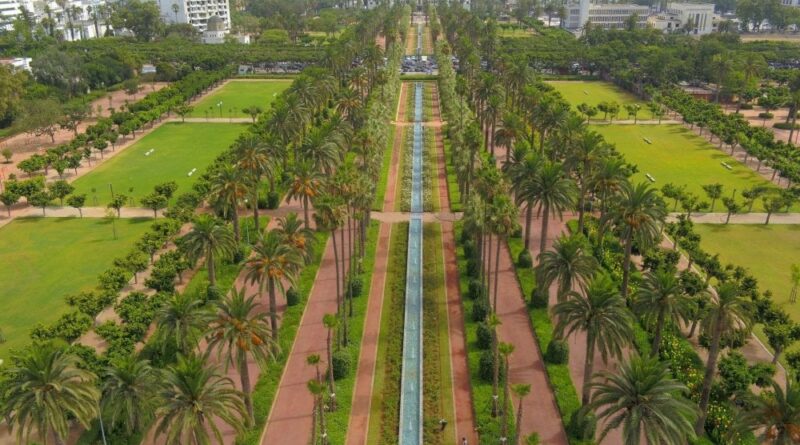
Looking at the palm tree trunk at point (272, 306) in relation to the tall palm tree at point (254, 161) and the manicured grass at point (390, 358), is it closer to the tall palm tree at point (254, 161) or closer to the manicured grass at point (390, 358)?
the manicured grass at point (390, 358)

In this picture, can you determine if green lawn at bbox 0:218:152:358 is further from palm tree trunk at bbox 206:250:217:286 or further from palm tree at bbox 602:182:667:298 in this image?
palm tree at bbox 602:182:667:298

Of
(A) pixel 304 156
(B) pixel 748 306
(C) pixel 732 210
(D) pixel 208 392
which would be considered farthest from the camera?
(C) pixel 732 210

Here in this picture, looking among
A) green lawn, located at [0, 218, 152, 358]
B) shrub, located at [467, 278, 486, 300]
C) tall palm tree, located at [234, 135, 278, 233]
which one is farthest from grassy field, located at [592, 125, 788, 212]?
green lawn, located at [0, 218, 152, 358]

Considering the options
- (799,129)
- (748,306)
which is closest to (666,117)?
(799,129)

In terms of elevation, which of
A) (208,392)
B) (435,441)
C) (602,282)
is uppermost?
(602,282)

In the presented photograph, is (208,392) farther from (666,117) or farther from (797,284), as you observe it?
(666,117)

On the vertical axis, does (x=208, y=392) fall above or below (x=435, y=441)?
above
